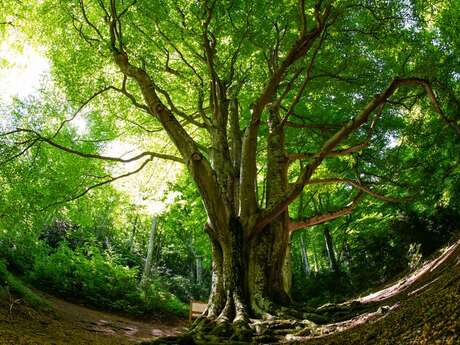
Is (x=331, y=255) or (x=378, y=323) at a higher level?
(x=331, y=255)

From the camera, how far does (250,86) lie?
28.1ft

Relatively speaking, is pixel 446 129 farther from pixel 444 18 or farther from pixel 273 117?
pixel 273 117

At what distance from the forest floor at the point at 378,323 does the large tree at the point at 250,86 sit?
4.52 feet

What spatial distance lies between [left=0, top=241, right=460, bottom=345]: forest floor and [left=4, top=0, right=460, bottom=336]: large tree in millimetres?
1377

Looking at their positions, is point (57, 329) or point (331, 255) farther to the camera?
point (331, 255)

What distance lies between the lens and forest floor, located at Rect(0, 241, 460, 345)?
84.7 inches

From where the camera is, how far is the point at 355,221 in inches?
564

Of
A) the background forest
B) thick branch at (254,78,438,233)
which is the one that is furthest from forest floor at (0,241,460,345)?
the background forest

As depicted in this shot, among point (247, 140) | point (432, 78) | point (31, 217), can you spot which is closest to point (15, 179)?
point (31, 217)

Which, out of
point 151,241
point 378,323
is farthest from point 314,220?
point 151,241

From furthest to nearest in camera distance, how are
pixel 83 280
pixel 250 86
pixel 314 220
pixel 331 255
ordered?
pixel 331 255
pixel 83 280
pixel 250 86
pixel 314 220

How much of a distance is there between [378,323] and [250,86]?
651 cm

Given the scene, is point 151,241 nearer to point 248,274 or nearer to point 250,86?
point 250,86

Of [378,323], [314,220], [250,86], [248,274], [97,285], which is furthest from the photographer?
[97,285]
